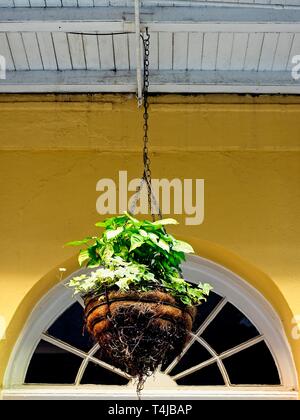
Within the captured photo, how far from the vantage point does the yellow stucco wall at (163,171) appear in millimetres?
5414

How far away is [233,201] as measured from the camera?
5.56 meters

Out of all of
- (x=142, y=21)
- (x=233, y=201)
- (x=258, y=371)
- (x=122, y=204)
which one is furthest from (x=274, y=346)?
(x=142, y=21)

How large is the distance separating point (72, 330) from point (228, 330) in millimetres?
1005

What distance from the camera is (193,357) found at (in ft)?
17.9

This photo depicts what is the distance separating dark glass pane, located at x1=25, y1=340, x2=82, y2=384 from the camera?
538cm

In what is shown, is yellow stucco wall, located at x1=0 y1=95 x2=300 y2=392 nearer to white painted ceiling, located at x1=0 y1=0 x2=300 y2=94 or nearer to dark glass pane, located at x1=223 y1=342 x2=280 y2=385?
white painted ceiling, located at x1=0 y1=0 x2=300 y2=94

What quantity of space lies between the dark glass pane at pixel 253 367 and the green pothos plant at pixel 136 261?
1513 millimetres

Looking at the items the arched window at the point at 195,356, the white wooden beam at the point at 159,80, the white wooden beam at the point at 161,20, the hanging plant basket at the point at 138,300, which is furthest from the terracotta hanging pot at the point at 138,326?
the white wooden beam at the point at 159,80

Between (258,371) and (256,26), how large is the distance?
2132mm

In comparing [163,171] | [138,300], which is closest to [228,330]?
[163,171]

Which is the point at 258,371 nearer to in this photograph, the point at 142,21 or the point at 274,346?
the point at 274,346

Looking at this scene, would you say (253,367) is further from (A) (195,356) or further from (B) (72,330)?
(B) (72,330)

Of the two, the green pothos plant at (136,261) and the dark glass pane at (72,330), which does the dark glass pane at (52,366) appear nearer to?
the dark glass pane at (72,330)
